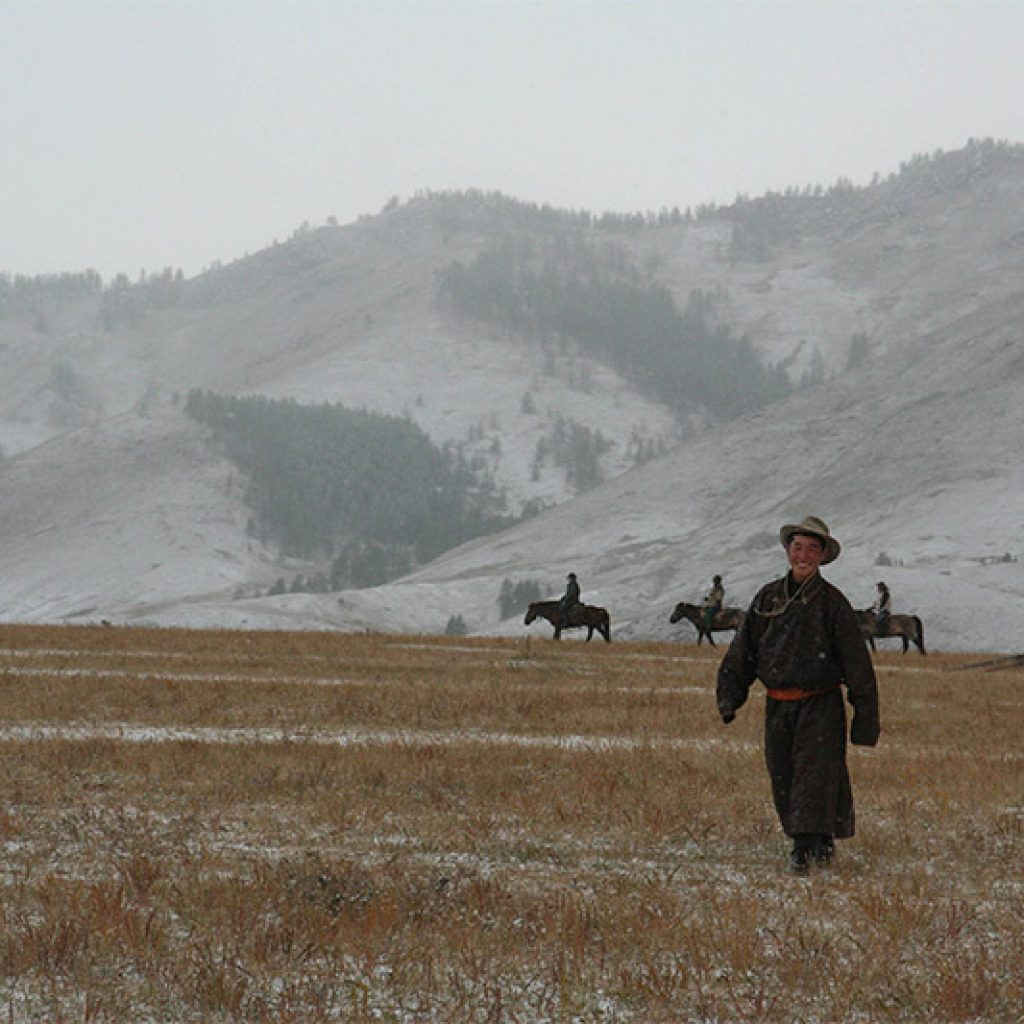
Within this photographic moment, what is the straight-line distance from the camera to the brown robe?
8430 millimetres

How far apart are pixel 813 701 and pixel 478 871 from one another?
103 inches

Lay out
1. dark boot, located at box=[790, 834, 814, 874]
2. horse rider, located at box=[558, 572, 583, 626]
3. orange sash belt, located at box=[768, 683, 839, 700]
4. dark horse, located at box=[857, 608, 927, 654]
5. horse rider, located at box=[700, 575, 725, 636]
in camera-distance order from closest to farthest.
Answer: dark boot, located at box=[790, 834, 814, 874], orange sash belt, located at box=[768, 683, 839, 700], dark horse, located at box=[857, 608, 927, 654], horse rider, located at box=[558, 572, 583, 626], horse rider, located at box=[700, 575, 725, 636]

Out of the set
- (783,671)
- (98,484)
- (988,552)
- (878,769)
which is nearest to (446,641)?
(878,769)

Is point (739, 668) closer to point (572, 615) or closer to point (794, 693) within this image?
point (794, 693)

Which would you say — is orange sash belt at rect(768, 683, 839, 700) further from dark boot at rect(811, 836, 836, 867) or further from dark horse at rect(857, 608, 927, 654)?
dark horse at rect(857, 608, 927, 654)

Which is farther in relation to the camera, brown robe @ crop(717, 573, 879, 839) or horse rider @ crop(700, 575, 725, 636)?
horse rider @ crop(700, 575, 725, 636)

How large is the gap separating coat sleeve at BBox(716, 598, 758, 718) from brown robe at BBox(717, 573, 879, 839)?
0.12ft

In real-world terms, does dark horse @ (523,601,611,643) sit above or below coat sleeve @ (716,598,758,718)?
below

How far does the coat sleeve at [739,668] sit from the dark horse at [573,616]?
3050 cm

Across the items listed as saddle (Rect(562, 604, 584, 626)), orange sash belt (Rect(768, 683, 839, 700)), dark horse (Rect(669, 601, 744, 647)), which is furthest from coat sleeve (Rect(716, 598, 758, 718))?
saddle (Rect(562, 604, 584, 626))

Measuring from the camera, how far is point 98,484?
195500 mm

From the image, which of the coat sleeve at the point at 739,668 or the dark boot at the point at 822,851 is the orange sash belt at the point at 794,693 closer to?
the coat sleeve at the point at 739,668

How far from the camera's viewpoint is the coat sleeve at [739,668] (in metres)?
9.08

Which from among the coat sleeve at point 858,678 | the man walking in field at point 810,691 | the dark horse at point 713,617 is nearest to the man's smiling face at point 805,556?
the man walking in field at point 810,691
